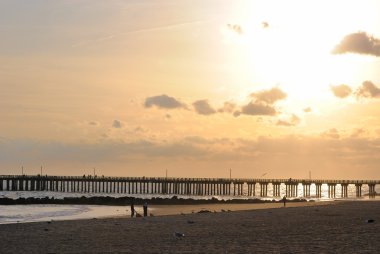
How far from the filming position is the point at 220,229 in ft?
73.8

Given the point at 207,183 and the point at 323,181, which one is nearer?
the point at 207,183

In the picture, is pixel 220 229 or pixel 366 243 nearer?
pixel 366 243

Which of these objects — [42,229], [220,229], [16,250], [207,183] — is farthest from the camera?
[207,183]

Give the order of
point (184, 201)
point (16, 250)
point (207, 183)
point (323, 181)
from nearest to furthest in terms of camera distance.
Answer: point (16, 250), point (184, 201), point (207, 183), point (323, 181)

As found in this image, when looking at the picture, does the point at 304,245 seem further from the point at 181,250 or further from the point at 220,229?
the point at 220,229

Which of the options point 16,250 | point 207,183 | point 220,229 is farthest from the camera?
point 207,183

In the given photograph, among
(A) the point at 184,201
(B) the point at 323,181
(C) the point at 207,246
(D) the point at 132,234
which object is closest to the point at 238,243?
(C) the point at 207,246

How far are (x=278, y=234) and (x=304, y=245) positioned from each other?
3456 mm

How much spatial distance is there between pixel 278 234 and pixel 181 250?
4995mm

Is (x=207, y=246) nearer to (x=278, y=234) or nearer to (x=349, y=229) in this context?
(x=278, y=234)

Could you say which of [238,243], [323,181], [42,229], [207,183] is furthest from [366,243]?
[323,181]

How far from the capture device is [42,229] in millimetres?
23938

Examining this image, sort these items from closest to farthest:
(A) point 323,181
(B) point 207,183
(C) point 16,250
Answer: (C) point 16,250
(B) point 207,183
(A) point 323,181

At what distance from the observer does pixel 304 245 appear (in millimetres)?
16391
